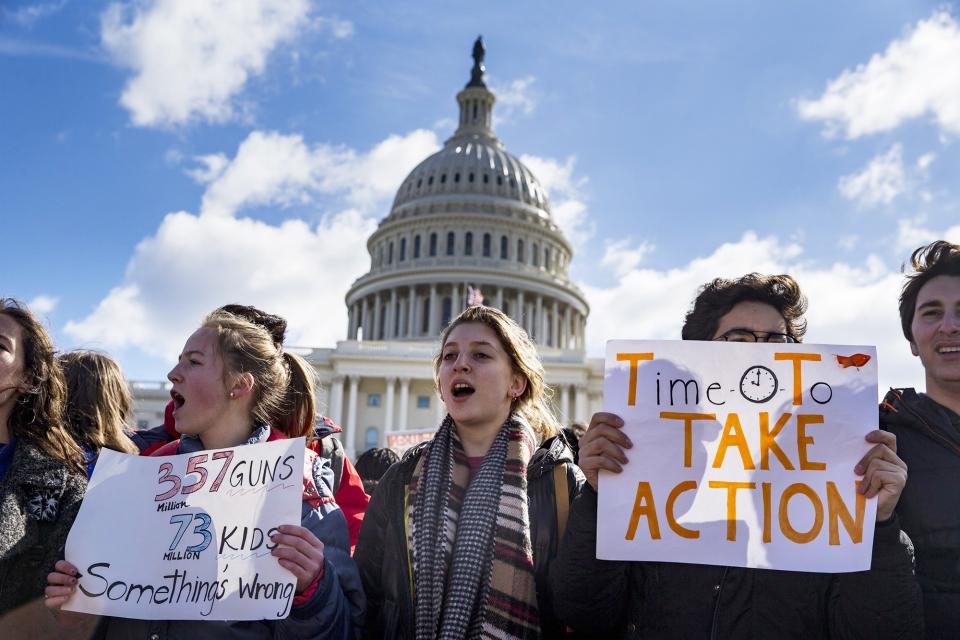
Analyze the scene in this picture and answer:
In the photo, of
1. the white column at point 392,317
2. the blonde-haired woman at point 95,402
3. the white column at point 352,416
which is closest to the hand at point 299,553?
the blonde-haired woman at point 95,402

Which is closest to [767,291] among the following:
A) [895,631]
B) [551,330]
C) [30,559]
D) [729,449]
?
[729,449]

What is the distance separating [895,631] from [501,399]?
6.51 ft

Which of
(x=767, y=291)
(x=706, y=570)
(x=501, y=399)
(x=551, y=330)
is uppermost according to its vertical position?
(x=551, y=330)

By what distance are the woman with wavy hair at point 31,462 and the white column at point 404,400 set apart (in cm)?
5254

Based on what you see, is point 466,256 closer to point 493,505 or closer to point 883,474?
point 493,505

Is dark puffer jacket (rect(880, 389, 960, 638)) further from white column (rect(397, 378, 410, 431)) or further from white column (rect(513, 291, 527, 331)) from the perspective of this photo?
white column (rect(513, 291, 527, 331))

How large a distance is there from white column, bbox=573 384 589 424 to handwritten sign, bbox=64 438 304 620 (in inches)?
2093

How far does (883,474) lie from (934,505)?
592 millimetres

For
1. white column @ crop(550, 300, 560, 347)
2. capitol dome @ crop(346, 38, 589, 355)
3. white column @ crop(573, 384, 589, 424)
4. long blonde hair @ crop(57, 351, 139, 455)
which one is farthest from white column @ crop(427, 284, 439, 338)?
long blonde hair @ crop(57, 351, 139, 455)

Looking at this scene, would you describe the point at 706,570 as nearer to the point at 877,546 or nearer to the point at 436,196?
the point at 877,546

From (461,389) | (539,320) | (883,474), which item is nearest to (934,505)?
(883,474)

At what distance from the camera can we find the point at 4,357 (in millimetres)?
4141

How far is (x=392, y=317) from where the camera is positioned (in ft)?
249

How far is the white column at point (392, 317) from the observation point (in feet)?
246
